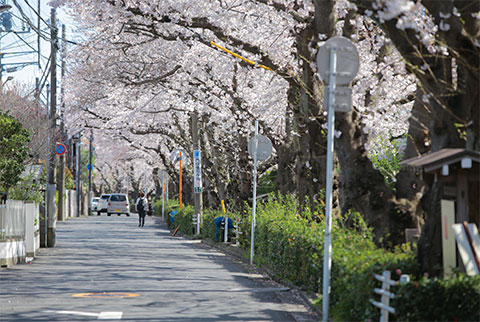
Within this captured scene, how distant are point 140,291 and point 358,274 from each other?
521cm

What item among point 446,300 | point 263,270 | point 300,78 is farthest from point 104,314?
point 300,78

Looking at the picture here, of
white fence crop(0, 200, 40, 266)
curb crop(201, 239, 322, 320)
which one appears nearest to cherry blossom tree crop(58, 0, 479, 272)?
curb crop(201, 239, 322, 320)

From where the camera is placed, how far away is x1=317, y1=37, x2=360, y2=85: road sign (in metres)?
10.3

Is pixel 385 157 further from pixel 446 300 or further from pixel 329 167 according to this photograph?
pixel 446 300

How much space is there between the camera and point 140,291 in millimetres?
13359

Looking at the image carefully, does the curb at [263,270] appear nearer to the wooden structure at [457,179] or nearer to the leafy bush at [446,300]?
the wooden structure at [457,179]

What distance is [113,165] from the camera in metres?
92.6

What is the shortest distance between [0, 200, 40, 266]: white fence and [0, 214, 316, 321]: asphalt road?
43 cm

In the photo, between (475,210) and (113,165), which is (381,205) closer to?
(475,210)

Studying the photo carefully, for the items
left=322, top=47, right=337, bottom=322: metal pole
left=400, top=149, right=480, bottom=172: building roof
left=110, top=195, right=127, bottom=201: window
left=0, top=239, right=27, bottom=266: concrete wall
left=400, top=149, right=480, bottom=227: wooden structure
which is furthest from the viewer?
left=110, top=195, right=127, bottom=201: window

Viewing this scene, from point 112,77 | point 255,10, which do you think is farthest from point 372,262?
point 112,77

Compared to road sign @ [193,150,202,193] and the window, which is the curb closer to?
road sign @ [193,150,202,193]

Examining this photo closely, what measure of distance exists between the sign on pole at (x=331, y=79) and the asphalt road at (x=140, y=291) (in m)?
0.90

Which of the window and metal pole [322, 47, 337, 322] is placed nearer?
metal pole [322, 47, 337, 322]
